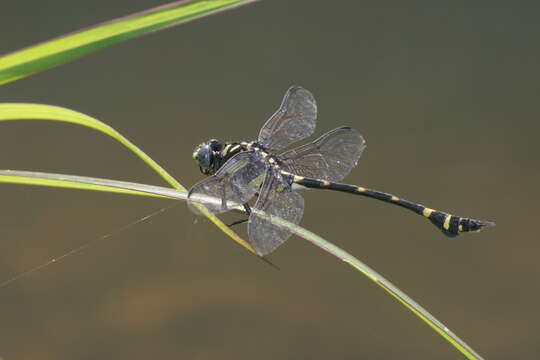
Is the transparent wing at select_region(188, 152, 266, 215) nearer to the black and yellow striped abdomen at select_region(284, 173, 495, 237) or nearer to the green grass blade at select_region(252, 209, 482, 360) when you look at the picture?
the black and yellow striped abdomen at select_region(284, 173, 495, 237)

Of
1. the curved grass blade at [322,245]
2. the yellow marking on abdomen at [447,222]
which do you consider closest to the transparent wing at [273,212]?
the curved grass blade at [322,245]

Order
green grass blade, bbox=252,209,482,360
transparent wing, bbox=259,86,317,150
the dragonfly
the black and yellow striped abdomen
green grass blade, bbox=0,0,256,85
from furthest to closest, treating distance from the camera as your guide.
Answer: transparent wing, bbox=259,86,317,150, the black and yellow striped abdomen, the dragonfly, green grass blade, bbox=252,209,482,360, green grass blade, bbox=0,0,256,85

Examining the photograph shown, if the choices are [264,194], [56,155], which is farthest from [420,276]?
[56,155]

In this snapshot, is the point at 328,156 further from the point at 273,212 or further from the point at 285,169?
the point at 273,212

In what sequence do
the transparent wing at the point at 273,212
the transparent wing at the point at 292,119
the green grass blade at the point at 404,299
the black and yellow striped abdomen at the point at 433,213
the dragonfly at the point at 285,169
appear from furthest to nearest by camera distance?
the transparent wing at the point at 292,119 < the black and yellow striped abdomen at the point at 433,213 < the dragonfly at the point at 285,169 < the transparent wing at the point at 273,212 < the green grass blade at the point at 404,299

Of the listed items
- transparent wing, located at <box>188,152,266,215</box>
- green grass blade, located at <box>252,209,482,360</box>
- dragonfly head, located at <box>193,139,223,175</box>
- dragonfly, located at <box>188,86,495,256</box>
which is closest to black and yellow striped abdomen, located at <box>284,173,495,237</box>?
dragonfly, located at <box>188,86,495,256</box>

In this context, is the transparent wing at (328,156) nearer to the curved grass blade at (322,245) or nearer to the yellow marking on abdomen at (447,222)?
the yellow marking on abdomen at (447,222)

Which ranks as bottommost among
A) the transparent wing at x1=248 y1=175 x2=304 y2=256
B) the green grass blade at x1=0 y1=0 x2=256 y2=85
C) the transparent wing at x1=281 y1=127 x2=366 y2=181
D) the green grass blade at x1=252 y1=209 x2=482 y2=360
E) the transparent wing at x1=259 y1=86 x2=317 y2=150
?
the green grass blade at x1=252 y1=209 x2=482 y2=360

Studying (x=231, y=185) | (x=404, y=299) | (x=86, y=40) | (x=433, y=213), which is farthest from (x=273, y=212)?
(x=86, y=40)
